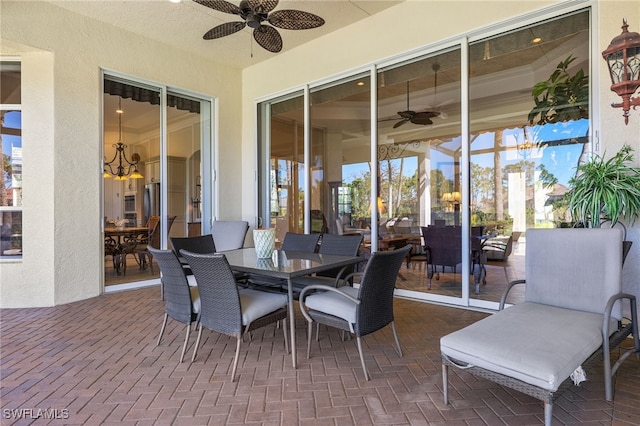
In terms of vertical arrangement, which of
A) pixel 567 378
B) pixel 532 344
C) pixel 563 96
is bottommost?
pixel 567 378

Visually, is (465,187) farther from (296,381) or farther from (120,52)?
(120,52)

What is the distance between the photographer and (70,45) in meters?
4.26

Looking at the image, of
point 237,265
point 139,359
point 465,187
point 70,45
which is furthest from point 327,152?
point 139,359

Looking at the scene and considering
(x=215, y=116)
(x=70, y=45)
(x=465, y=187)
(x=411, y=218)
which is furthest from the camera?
(x=411, y=218)

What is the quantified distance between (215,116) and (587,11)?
5171 millimetres

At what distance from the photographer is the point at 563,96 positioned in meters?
3.69

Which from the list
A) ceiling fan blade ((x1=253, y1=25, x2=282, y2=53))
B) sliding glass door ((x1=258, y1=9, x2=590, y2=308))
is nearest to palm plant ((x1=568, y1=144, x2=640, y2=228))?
sliding glass door ((x1=258, y1=9, x2=590, y2=308))

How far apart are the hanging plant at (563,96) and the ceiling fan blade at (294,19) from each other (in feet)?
8.62

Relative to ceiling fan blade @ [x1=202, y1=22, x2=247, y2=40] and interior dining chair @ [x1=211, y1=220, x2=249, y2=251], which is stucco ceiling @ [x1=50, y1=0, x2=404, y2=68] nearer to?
ceiling fan blade @ [x1=202, y1=22, x2=247, y2=40]

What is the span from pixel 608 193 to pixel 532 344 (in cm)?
159

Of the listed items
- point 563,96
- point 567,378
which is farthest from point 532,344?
point 563,96

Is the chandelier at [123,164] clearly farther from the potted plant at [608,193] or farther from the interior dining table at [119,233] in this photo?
the potted plant at [608,193]

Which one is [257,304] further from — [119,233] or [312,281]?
[119,233]

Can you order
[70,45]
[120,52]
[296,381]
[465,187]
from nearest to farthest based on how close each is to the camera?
[296,381] < [465,187] < [70,45] < [120,52]
